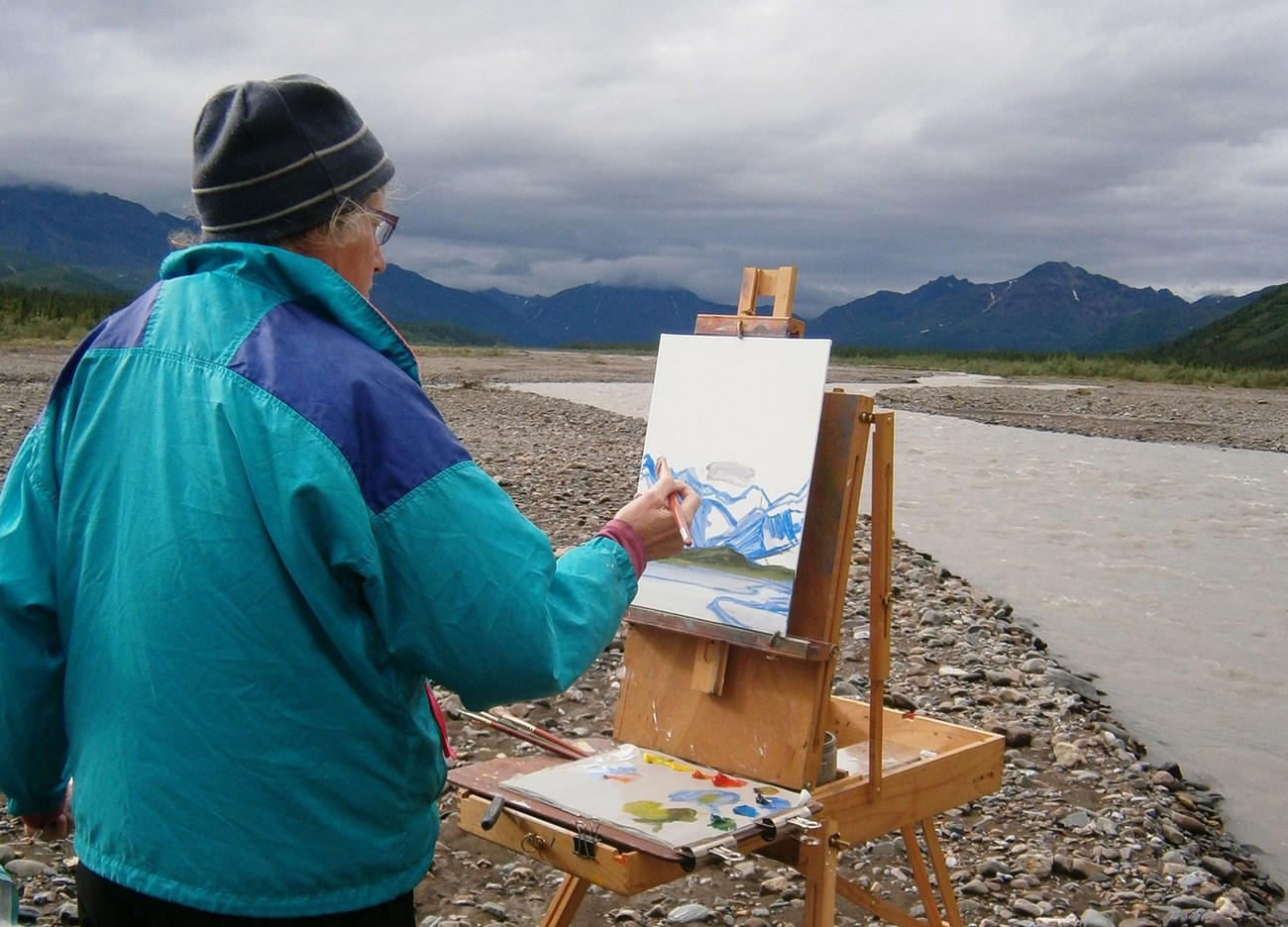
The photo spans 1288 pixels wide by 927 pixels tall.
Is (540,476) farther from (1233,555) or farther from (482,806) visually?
(482,806)

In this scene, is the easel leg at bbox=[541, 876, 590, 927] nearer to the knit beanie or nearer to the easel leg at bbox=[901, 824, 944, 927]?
the easel leg at bbox=[901, 824, 944, 927]

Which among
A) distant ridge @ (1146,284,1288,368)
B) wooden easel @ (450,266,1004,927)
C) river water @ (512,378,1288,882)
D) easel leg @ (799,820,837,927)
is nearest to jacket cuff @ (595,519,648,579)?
wooden easel @ (450,266,1004,927)

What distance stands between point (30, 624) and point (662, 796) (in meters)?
1.76

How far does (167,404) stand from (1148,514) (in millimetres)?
14142

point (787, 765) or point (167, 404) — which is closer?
point (167, 404)

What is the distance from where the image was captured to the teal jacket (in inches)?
62.7

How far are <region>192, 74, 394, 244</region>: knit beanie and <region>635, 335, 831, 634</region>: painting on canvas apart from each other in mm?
1868

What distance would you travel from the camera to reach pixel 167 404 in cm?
163

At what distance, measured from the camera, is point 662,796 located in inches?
121

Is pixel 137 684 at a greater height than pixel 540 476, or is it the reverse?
pixel 137 684

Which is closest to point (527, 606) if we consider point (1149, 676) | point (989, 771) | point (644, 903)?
point (989, 771)

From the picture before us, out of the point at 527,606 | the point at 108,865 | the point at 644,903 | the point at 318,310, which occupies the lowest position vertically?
the point at 644,903

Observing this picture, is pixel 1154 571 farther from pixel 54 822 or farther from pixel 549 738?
pixel 54 822

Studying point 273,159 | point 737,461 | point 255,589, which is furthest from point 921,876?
point 273,159
